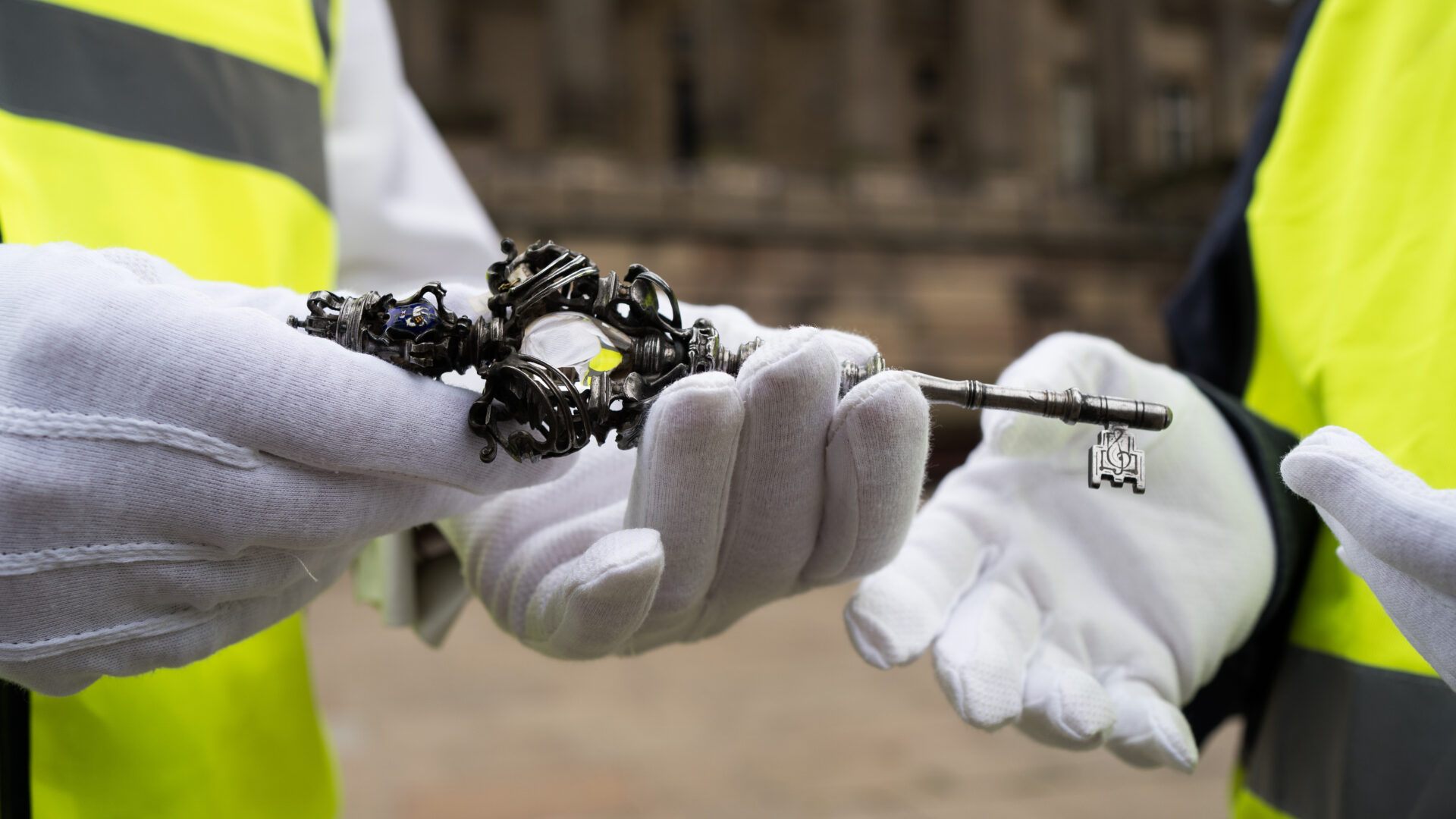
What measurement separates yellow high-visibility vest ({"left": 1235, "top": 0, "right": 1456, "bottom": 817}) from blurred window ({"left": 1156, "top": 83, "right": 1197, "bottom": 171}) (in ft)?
25.7

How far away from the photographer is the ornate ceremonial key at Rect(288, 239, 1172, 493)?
2.00ft

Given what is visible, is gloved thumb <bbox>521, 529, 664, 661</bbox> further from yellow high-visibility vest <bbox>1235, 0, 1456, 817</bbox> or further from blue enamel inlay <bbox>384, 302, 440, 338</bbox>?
yellow high-visibility vest <bbox>1235, 0, 1456, 817</bbox>

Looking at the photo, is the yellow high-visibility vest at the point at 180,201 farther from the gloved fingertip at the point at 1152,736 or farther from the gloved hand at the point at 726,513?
the gloved fingertip at the point at 1152,736

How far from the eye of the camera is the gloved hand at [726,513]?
60cm

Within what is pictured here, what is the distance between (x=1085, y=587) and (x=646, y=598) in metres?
0.41

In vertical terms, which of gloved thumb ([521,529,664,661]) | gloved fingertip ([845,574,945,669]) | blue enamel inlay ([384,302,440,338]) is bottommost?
gloved fingertip ([845,574,945,669])

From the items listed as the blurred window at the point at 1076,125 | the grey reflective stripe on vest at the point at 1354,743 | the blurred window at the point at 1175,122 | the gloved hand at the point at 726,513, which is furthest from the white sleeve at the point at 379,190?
the blurred window at the point at 1175,122

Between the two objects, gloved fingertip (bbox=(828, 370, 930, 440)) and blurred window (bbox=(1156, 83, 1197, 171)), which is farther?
blurred window (bbox=(1156, 83, 1197, 171))

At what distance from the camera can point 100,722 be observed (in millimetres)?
705

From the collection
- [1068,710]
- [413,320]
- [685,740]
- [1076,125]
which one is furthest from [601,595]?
[1076,125]

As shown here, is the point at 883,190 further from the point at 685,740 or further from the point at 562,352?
the point at 562,352

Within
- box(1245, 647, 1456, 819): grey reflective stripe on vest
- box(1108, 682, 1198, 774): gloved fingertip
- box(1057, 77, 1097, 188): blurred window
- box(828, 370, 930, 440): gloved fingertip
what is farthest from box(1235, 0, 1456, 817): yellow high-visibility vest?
box(1057, 77, 1097, 188): blurred window

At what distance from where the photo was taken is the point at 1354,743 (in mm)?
718

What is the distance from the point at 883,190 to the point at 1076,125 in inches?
207
